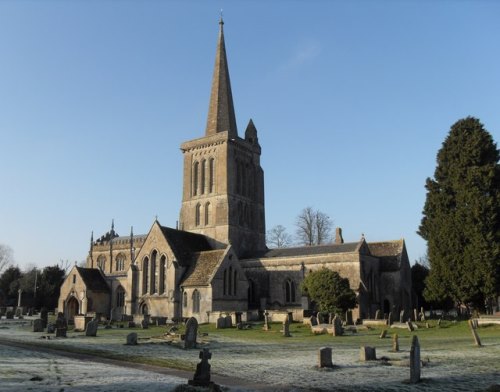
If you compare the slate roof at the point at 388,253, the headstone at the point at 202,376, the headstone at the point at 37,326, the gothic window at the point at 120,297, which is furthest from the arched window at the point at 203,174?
the headstone at the point at 202,376

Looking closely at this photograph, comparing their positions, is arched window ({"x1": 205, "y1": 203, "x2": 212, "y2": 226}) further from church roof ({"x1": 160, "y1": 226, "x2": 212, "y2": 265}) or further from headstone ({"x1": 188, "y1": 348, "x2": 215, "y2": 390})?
headstone ({"x1": 188, "y1": 348, "x2": 215, "y2": 390})

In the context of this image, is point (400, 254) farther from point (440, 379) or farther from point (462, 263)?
point (440, 379)

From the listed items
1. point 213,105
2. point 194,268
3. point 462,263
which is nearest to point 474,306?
point 462,263

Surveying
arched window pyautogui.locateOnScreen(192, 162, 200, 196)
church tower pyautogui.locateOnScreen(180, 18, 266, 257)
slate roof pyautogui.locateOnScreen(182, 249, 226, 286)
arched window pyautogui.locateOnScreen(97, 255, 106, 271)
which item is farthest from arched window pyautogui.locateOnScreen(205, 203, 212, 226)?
arched window pyautogui.locateOnScreen(97, 255, 106, 271)

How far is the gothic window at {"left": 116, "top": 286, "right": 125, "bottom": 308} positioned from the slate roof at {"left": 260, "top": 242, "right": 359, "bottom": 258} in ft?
51.0

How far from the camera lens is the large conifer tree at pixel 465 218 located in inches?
1426

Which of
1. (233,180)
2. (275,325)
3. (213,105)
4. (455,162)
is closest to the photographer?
(275,325)

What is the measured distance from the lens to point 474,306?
38344mm

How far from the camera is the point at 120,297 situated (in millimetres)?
52938

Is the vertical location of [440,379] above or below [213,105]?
below

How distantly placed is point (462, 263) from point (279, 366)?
26594 mm

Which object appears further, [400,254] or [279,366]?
[400,254]

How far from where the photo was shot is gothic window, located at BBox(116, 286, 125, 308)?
52650mm

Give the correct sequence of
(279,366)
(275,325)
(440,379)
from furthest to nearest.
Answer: (275,325)
(279,366)
(440,379)
